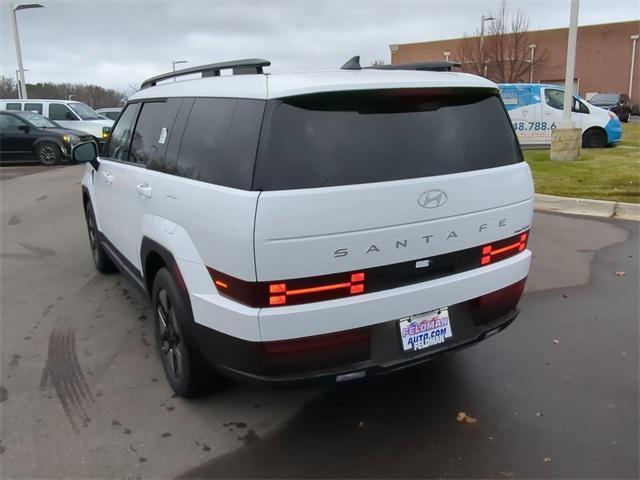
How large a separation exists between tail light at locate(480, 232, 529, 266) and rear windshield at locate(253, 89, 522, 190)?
45 cm

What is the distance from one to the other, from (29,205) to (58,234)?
8.48 feet

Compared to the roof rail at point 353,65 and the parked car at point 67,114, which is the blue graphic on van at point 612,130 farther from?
the parked car at point 67,114

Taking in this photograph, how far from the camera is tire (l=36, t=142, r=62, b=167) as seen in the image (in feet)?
50.2

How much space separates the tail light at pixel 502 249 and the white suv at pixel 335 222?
11 mm

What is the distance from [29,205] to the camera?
9.73 metres

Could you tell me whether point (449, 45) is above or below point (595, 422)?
above

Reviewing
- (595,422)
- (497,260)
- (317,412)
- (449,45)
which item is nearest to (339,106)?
(497,260)

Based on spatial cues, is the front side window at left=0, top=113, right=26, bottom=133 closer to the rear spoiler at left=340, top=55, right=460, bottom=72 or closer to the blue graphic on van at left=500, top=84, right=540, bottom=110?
the blue graphic on van at left=500, top=84, right=540, bottom=110

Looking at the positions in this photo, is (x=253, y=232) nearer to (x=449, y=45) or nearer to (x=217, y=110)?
(x=217, y=110)

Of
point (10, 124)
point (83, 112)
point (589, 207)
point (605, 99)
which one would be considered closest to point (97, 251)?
point (589, 207)

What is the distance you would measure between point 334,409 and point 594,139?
1540cm

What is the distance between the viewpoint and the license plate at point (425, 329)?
9.20 ft

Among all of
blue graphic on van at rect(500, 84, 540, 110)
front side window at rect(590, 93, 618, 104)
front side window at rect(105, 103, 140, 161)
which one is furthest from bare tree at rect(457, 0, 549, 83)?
front side window at rect(105, 103, 140, 161)

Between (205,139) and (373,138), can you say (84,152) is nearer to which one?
(205,139)
